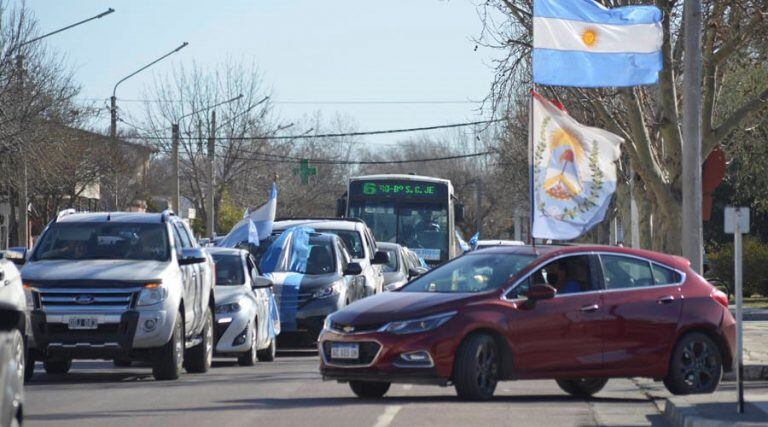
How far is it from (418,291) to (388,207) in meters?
22.3

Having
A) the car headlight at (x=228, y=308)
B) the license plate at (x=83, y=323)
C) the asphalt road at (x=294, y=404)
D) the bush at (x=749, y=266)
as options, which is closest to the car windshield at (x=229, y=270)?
the car headlight at (x=228, y=308)

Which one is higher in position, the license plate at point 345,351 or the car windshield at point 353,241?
the car windshield at point 353,241

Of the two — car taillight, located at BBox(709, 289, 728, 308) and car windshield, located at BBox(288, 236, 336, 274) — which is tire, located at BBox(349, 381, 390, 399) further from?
car windshield, located at BBox(288, 236, 336, 274)

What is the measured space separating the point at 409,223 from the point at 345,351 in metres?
23.3

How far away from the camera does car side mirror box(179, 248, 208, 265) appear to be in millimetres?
16594

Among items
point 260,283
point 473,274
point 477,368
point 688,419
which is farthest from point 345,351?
point 260,283

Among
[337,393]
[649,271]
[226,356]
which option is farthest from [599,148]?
[226,356]

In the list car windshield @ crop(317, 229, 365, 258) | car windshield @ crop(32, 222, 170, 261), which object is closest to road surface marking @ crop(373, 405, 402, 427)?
car windshield @ crop(32, 222, 170, 261)

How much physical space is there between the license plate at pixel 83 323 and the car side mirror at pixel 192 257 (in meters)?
1.43

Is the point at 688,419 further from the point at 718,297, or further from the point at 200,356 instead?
the point at 200,356

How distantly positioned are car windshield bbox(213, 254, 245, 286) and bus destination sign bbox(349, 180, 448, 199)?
16110 millimetres

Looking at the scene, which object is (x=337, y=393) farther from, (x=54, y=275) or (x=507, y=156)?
(x=507, y=156)

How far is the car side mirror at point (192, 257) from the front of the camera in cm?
1659

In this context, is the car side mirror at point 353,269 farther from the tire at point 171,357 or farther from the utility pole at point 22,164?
the utility pole at point 22,164
